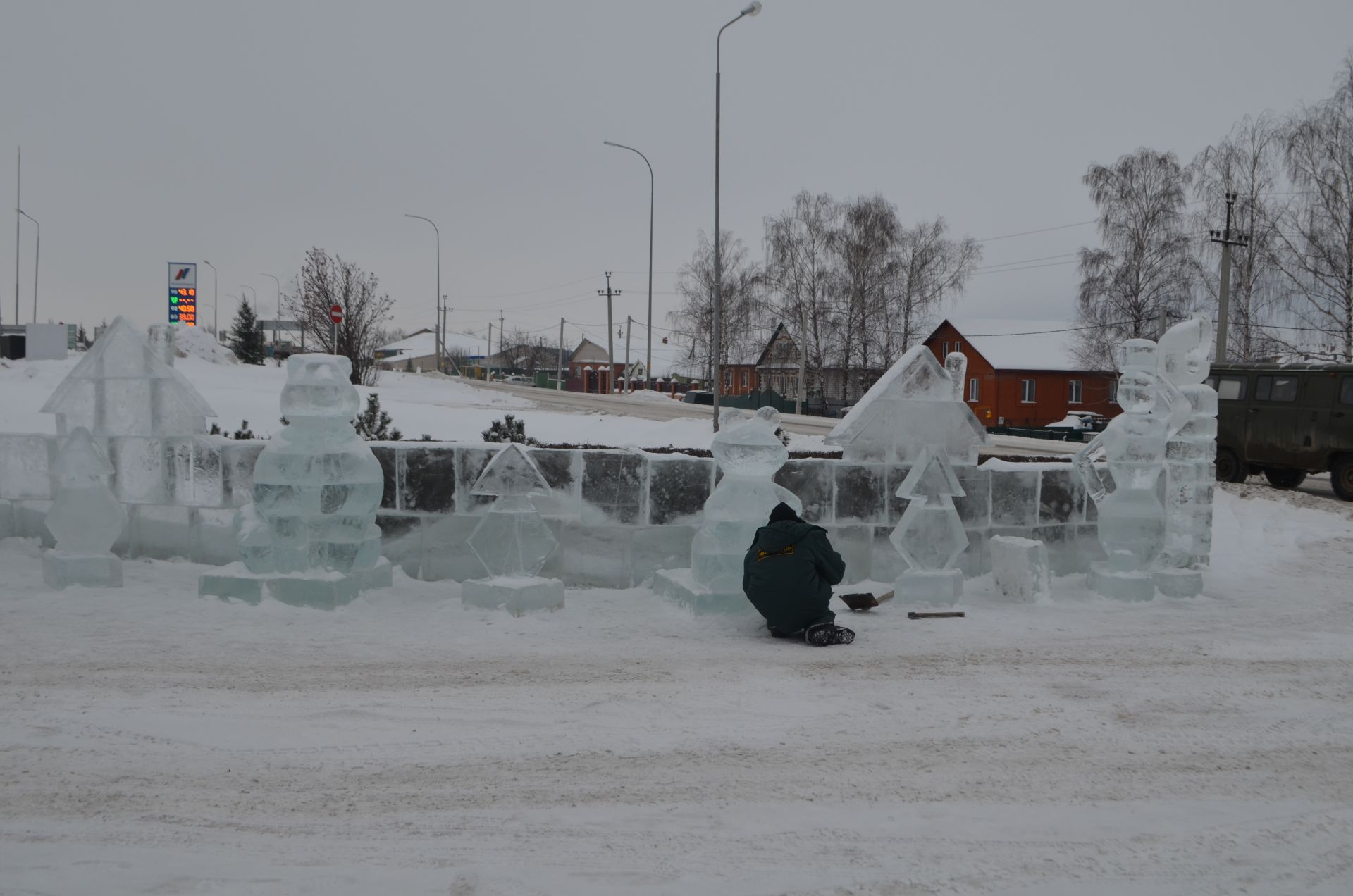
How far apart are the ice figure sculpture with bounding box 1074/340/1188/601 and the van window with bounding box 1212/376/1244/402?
9.86m

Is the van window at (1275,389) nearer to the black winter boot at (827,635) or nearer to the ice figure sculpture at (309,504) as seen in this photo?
the black winter boot at (827,635)

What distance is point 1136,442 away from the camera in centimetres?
779


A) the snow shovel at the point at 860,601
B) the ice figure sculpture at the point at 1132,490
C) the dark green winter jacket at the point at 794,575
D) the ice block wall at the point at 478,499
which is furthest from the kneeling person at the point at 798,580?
the ice figure sculpture at the point at 1132,490

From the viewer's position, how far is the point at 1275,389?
16094mm

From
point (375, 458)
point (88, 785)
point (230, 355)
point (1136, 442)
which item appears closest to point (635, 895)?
point (88, 785)

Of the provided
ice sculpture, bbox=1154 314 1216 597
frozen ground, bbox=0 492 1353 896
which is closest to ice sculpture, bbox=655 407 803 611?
frozen ground, bbox=0 492 1353 896

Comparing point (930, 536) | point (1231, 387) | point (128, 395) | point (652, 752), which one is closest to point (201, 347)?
point (128, 395)

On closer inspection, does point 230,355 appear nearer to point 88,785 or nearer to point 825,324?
point 825,324

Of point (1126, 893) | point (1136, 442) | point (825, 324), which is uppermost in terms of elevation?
point (825, 324)

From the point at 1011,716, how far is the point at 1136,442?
→ 3585mm

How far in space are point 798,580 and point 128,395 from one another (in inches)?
208

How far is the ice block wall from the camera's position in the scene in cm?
767

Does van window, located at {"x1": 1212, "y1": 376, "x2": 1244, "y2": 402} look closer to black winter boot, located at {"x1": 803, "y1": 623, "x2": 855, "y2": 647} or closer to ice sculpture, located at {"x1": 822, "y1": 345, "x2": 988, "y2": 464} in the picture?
ice sculpture, located at {"x1": 822, "y1": 345, "x2": 988, "y2": 464}

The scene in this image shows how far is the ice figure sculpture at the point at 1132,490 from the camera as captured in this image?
7754mm
